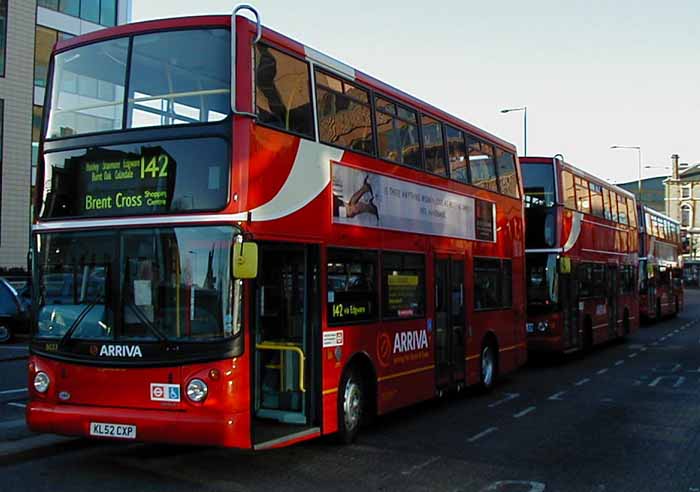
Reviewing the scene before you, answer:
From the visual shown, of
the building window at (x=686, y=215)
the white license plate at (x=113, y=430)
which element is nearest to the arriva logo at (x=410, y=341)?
the white license plate at (x=113, y=430)

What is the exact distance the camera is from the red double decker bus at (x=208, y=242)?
7.49 m

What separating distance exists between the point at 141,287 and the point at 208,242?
78cm

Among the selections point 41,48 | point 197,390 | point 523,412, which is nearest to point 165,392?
point 197,390

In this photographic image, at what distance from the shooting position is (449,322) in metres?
12.5

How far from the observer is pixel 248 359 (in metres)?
7.58

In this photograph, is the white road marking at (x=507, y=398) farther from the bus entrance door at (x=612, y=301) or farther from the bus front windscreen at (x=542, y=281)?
the bus entrance door at (x=612, y=301)

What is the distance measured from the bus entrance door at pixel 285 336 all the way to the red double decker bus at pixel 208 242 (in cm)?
2

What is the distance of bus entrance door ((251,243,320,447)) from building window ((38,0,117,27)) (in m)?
28.6

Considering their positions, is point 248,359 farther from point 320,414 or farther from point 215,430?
point 320,414

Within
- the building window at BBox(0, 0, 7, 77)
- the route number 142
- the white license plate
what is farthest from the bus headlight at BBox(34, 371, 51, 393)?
the building window at BBox(0, 0, 7, 77)

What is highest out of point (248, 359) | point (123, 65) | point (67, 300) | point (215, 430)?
point (123, 65)

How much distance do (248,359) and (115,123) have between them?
269cm

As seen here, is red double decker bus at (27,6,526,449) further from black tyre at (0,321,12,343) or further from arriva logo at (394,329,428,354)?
black tyre at (0,321,12,343)

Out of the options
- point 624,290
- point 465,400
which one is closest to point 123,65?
point 465,400
